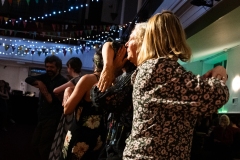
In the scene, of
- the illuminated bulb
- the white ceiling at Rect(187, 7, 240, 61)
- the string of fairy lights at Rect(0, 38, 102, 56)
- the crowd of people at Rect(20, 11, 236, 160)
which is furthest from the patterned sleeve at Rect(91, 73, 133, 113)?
the string of fairy lights at Rect(0, 38, 102, 56)

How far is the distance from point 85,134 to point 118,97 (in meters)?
0.62

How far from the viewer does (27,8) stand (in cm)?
1447

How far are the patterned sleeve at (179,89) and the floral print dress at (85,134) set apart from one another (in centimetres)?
90

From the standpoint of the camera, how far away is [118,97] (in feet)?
4.93

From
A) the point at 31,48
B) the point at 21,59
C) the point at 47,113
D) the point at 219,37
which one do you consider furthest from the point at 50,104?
the point at 21,59

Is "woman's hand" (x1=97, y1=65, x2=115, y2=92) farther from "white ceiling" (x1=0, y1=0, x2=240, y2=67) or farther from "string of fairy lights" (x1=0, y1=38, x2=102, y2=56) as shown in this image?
"string of fairy lights" (x1=0, y1=38, x2=102, y2=56)

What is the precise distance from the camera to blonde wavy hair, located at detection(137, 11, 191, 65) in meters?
1.23

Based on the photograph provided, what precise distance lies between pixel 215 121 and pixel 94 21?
33.5 ft

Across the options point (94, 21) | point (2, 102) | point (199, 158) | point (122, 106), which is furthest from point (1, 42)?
point (122, 106)

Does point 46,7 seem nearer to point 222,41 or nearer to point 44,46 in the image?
point 44,46

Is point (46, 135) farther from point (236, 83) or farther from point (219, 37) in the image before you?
point (236, 83)

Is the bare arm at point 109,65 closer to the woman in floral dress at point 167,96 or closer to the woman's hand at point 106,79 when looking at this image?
the woman's hand at point 106,79

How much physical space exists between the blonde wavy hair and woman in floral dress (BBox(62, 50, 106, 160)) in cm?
78

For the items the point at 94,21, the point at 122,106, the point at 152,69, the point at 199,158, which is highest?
the point at 94,21
